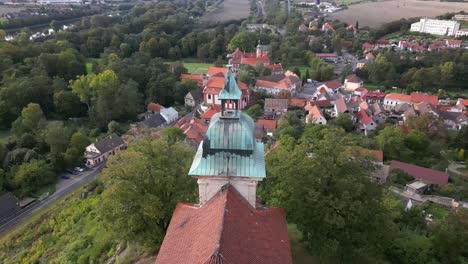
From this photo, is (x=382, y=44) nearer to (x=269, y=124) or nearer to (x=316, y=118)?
(x=316, y=118)

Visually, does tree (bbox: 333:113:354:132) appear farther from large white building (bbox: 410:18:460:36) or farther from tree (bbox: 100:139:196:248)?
large white building (bbox: 410:18:460:36)

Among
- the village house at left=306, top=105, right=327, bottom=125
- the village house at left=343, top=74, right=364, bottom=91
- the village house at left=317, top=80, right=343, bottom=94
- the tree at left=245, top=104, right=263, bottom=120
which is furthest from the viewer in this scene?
the village house at left=343, top=74, right=364, bottom=91

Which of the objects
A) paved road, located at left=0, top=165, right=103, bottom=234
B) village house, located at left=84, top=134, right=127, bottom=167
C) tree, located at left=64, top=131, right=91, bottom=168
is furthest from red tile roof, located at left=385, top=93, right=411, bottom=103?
tree, located at left=64, top=131, right=91, bottom=168

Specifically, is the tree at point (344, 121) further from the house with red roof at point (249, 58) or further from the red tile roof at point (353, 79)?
the house with red roof at point (249, 58)

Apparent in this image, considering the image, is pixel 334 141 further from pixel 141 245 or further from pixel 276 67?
pixel 276 67

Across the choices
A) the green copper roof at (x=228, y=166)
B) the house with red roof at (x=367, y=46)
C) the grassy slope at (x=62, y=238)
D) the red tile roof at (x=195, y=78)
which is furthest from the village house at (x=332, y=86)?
the green copper roof at (x=228, y=166)

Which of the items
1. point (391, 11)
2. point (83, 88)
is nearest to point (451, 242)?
point (83, 88)
